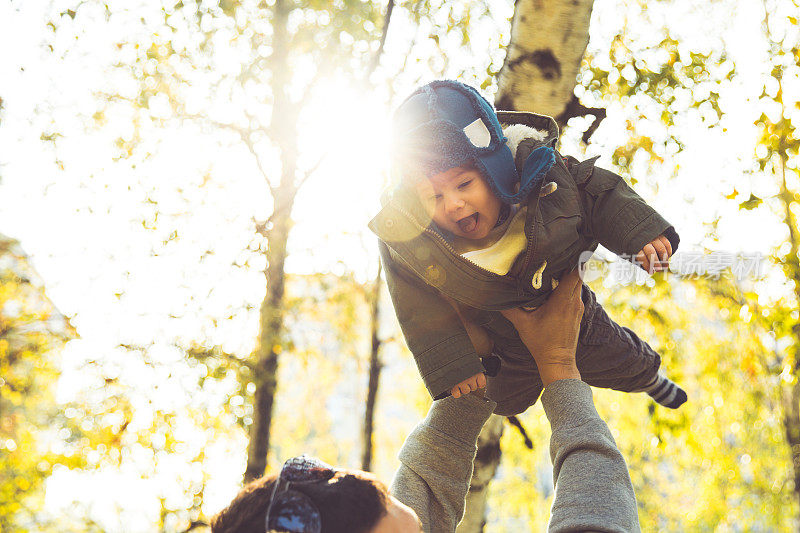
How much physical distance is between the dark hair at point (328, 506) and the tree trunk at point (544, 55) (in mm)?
1735

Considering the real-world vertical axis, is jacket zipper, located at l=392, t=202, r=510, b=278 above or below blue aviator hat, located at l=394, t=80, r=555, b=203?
below

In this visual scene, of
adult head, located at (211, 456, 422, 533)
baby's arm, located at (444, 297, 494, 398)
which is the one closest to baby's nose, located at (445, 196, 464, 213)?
baby's arm, located at (444, 297, 494, 398)

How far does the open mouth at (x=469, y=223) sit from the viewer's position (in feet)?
6.86

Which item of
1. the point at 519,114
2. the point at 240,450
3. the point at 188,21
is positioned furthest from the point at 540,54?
the point at 240,450

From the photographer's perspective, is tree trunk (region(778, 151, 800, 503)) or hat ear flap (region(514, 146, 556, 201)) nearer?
hat ear flap (region(514, 146, 556, 201))

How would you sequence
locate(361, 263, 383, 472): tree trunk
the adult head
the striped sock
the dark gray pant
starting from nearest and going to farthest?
the adult head
the dark gray pant
the striped sock
locate(361, 263, 383, 472): tree trunk

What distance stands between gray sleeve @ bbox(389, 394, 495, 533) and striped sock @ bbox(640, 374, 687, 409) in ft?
3.04

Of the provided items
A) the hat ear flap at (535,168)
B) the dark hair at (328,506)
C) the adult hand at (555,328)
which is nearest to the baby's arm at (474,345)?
the adult hand at (555,328)

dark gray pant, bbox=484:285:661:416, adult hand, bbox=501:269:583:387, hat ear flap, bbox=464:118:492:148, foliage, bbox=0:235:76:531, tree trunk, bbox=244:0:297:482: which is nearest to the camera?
adult hand, bbox=501:269:583:387

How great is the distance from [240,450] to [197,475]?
65cm

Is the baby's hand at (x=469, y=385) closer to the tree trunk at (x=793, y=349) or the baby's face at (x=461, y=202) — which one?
the baby's face at (x=461, y=202)

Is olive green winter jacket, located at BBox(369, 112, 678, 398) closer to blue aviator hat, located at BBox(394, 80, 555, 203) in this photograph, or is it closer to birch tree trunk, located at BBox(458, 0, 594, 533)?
blue aviator hat, located at BBox(394, 80, 555, 203)

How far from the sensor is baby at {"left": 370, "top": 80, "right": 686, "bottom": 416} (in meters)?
1.99

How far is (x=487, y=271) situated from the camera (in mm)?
1969
